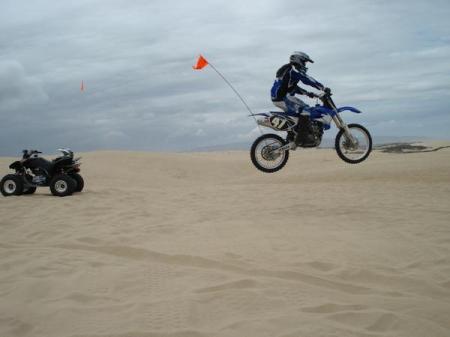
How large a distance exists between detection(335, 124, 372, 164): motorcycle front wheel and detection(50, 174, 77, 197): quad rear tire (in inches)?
312

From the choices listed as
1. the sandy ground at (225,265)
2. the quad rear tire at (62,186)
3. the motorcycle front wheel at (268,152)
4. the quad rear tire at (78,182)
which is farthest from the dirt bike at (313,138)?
the quad rear tire at (78,182)

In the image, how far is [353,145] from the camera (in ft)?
21.7

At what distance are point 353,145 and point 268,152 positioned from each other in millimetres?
1164

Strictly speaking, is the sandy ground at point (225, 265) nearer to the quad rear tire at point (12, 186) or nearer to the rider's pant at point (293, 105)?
the quad rear tire at point (12, 186)

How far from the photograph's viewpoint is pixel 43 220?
9.23 m

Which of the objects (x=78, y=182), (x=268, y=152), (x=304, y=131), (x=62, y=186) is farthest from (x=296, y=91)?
(x=78, y=182)

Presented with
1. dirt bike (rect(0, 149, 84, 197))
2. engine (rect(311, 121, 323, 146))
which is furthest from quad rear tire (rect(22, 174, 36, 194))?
engine (rect(311, 121, 323, 146))

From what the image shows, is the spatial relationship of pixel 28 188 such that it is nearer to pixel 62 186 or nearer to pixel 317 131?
pixel 62 186

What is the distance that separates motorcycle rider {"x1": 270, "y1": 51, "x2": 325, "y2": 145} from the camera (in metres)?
6.05

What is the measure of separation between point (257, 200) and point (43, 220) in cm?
488

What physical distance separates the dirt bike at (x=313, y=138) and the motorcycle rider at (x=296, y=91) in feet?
0.19

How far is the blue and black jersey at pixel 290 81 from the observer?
608 centimetres

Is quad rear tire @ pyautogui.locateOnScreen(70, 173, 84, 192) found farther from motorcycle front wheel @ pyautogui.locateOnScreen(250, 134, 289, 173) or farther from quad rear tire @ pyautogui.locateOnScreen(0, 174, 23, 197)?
motorcycle front wheel @ pyautogui.locateOnScreen(250, 134, 289, 173)

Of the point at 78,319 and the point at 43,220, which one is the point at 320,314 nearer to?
the point at 78,319
